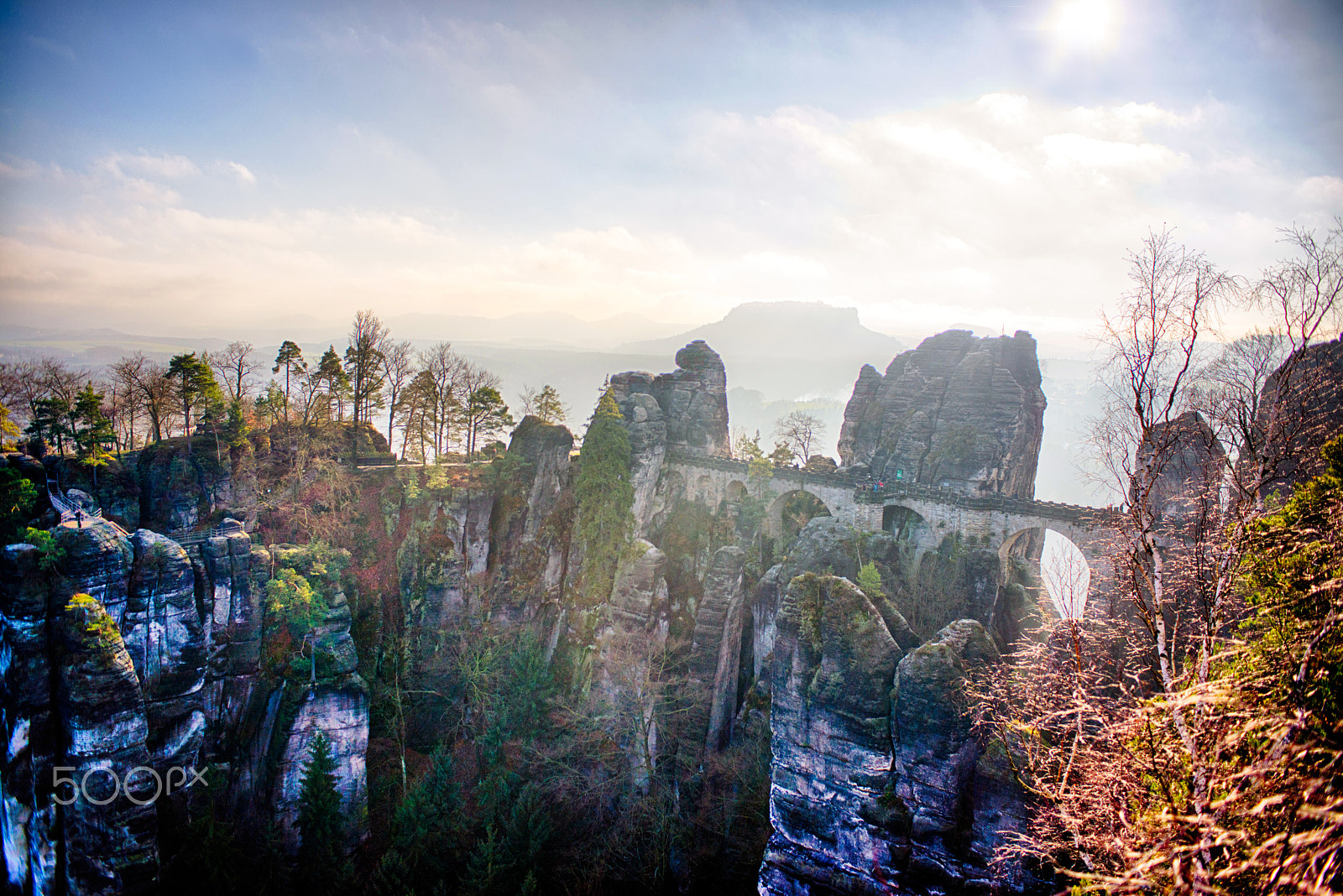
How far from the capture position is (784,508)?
36312 millimetres

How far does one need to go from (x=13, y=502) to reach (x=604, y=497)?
2440 cm

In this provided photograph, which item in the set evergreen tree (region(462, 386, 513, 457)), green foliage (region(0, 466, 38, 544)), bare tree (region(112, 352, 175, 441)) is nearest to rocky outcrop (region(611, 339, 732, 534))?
evergreen tree (region(462, 386, 513, 457))

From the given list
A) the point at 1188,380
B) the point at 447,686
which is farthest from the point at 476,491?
the point at 1188,380

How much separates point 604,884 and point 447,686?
13993mm

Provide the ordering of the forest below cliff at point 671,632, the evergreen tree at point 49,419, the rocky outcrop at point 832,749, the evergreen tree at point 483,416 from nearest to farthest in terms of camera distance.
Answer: the forest below cliff at point 671,632 → the rocky outcrop at point 832,749 → the evergreen tree at point 49,419 → the evergreen tree at point 483,416

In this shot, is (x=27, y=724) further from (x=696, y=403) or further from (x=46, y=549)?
(x=696, y=403)

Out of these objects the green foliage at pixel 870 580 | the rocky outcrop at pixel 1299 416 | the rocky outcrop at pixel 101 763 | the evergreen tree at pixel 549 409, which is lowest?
the rocky outcrop at pixel 101 763

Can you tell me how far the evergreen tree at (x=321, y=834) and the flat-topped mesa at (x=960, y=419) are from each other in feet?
100

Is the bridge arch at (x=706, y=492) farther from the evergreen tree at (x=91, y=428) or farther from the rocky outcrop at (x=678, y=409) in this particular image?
the evergreen tree at (x=91, y=428)

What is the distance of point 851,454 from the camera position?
38.6m

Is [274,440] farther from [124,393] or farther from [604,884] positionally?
[604,884]

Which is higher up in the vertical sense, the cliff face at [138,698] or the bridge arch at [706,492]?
the bridge arch at [706,492]

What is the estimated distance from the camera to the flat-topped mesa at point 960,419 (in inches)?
1257

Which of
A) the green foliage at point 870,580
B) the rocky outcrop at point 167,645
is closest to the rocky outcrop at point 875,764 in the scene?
the green foliage at point 870,580
